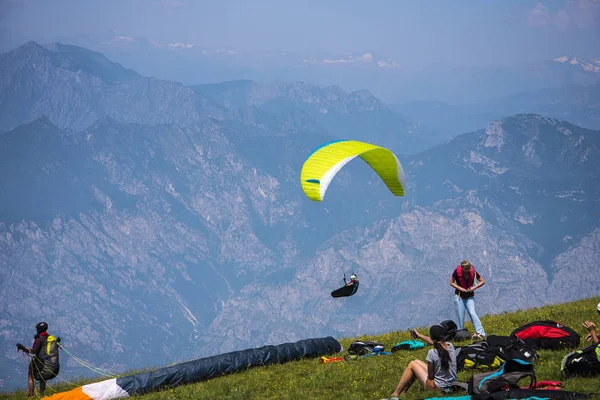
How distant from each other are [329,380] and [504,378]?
5545mm

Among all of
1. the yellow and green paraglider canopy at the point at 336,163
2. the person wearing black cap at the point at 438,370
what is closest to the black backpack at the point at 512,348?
the person wearing black cap at the point at 438,370

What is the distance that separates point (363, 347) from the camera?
72.8 ft

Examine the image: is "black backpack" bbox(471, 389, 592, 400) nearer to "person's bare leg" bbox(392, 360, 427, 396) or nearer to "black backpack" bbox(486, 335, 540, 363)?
"person's bare leg" bbox(392, 360, 427, 396)

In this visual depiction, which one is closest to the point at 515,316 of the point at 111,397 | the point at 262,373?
the point at 262,373

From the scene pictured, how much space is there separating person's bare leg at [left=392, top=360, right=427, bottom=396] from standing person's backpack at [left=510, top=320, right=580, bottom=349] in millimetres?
4214

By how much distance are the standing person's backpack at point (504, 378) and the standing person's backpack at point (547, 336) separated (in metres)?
4.03

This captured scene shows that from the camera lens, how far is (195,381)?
67.5ft

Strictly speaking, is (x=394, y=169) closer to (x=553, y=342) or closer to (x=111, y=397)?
(x=553, y=342)

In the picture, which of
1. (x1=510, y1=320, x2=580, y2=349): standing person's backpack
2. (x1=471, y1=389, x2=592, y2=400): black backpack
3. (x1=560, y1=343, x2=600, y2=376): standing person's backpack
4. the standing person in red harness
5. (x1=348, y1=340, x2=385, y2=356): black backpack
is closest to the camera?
(x1=471, y1=389, x2=592, y2=400): black backpack

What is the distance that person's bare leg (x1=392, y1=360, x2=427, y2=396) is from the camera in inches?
624

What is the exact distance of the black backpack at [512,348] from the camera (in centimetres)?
1720

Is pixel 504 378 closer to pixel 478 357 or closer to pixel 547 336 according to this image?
pixel 478 357

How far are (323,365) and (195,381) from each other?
12.6ft

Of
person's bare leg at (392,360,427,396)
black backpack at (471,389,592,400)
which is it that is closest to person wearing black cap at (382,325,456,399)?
person's bare leg at (392,360,427,396)
